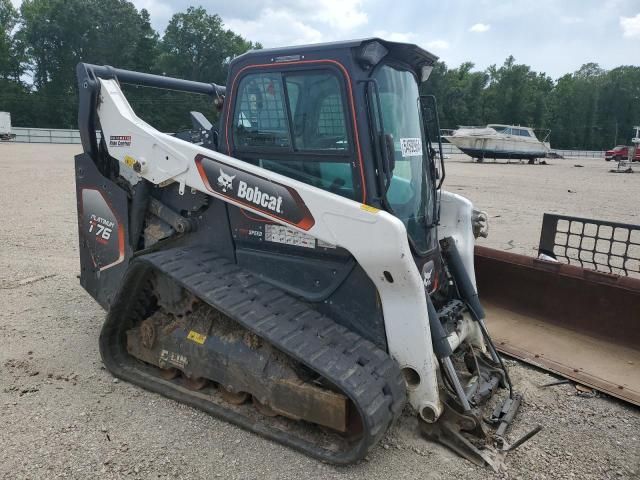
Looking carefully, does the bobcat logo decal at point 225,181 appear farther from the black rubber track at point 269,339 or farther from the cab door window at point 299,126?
the black rubber track at point 269,339

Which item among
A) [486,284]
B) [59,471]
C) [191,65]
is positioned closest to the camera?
[59,471]

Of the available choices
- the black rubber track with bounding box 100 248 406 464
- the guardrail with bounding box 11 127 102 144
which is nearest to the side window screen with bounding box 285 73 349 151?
the black rubber track with bounding box 100 248 406 464

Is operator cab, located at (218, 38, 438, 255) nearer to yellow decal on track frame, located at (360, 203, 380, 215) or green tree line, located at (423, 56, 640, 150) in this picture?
yellow decal on track frame, located at (360, 203, 380, 215)

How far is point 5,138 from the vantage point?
36688 millimetres

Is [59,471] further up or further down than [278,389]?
further down

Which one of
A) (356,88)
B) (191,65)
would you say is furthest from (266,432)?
(191,65)

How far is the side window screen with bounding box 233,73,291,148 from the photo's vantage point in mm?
3439

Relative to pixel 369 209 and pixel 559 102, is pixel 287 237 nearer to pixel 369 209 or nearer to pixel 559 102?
pixel 369 209

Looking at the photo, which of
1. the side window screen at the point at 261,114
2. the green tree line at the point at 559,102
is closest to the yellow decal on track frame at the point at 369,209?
the side window screen at the point at 261,114

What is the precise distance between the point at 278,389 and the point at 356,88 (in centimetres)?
182

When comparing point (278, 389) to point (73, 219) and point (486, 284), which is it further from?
point (73, 219)

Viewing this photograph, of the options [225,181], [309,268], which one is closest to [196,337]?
[309,268]

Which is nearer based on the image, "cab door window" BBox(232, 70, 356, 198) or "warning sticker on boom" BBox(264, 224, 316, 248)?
"cab door window" BBox(232, 70, 356, 198)

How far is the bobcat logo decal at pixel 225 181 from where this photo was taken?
351 centimetres
